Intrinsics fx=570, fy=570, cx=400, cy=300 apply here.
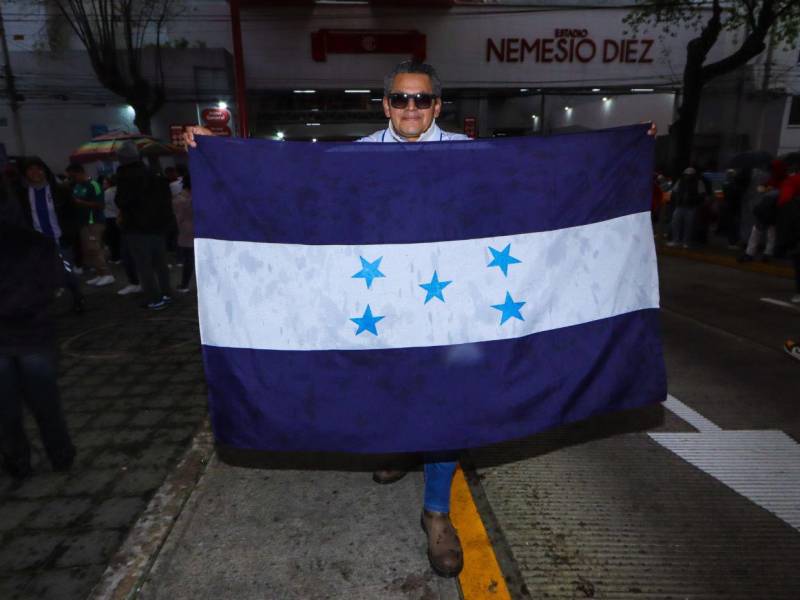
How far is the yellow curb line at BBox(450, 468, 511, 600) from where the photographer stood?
7.61 feet

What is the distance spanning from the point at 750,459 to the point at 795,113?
31.4 m

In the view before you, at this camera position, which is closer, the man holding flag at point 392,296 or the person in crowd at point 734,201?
the man holding flag at point 392,296

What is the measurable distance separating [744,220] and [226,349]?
12.4 metres

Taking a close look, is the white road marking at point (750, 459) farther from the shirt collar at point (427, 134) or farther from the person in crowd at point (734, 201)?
the person in crowd at point (734, 201)

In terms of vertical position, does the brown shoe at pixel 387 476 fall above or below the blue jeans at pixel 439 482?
below

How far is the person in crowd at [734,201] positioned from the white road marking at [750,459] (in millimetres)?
10127

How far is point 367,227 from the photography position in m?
2.27

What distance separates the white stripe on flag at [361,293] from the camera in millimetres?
2273

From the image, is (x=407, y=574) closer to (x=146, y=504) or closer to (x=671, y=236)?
(x=146, y=504)

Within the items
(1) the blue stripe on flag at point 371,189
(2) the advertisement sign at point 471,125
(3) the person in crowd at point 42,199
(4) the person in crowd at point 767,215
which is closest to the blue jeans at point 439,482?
(1) the blue stripe on flag at point 371,189

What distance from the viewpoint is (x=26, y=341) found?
311cm

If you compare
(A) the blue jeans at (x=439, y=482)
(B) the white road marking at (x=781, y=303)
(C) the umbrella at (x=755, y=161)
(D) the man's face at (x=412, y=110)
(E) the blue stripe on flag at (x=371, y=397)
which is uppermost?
(D) the man's face at (x=412, y=110)

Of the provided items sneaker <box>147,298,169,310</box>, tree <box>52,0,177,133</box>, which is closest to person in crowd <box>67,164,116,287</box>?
sneaker <box>147,298,169,310</box>

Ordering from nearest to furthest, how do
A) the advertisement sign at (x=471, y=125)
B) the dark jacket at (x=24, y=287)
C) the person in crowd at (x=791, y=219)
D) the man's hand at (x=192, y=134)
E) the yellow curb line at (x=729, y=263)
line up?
the man's hand at (x=192, y=134) → the dark jacket at (x=24, y=287) → the person in crowd at (x=791, y=219) → the yellow curb line at (x=729, y=263) → the advertisement sign at (x=471, y=125)
